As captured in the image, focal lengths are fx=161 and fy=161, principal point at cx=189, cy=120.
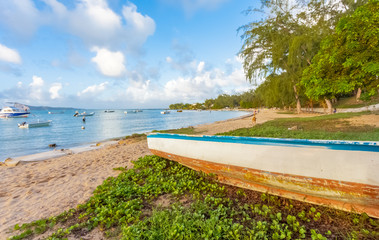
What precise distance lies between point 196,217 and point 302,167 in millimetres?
1829

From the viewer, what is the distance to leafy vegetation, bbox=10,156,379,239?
2.11 metres

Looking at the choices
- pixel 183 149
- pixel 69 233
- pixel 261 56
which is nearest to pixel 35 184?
pixel 69 233

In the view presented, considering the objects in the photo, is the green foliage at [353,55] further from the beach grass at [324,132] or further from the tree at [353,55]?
the beach grass at [324,132]

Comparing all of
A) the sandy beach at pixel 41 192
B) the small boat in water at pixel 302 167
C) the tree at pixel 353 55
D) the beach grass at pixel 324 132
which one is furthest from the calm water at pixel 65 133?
the tree at pixel 353 55

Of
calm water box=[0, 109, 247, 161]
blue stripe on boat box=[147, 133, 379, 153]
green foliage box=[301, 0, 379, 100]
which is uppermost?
green foliage box=[301, 0, 379, 100]

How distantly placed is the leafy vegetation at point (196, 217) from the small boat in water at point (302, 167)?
0.20 m

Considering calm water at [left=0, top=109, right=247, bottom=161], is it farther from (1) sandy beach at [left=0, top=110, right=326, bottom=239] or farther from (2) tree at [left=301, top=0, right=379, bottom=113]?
(2) tree at [left=301, top=0, right=379, bottom=113]

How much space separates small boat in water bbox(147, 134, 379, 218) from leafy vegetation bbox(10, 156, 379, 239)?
0.67 ft

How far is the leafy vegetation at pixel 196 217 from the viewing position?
2.11 meters

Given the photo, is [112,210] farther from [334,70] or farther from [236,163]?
[334,70]

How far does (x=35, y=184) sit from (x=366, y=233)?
23.9 ft

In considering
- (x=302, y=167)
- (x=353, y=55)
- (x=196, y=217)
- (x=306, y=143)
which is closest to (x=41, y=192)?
(x=196, y=217)

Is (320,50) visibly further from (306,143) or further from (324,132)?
(306,143)

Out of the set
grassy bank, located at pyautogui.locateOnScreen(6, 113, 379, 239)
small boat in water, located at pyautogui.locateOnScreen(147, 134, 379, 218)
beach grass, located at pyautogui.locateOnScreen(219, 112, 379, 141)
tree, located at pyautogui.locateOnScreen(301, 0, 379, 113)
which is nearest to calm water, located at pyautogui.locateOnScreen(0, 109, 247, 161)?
grassy bank, located at pyautogui.locateOnScreen(6, 113, 379, 239)
